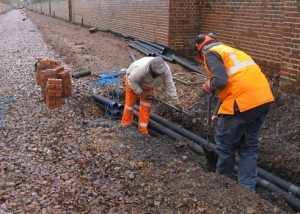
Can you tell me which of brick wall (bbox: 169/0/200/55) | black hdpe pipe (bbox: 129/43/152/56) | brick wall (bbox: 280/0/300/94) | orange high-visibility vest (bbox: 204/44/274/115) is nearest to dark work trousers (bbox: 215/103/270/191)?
orange high-visibility vest (bbox: 204/44/274/115)

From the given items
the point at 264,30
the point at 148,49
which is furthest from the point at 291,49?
the point at 148,49

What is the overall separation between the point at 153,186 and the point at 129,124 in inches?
84.2

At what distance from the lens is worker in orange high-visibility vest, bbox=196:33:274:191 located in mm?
4445

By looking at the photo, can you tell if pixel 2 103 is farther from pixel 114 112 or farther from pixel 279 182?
pixel 279 182

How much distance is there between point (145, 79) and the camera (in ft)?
20.7

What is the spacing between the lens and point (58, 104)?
24.2 feet

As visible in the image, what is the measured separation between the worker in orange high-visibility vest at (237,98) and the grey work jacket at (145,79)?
4.61 feet

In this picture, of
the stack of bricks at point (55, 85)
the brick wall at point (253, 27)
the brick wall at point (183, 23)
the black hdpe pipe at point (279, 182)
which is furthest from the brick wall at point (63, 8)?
the black hdpe pipe at point (279, 182)

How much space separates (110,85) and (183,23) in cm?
382

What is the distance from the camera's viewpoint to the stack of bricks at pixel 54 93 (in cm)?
712

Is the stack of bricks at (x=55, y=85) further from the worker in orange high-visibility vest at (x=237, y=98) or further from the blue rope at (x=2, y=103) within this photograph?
the worker in orange high-visibility vest at (x=237, y=98)

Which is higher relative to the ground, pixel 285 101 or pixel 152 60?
pixel 152 60

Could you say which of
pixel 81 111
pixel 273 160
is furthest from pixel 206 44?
pixel 81 111

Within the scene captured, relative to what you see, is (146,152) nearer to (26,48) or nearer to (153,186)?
(153,186)
